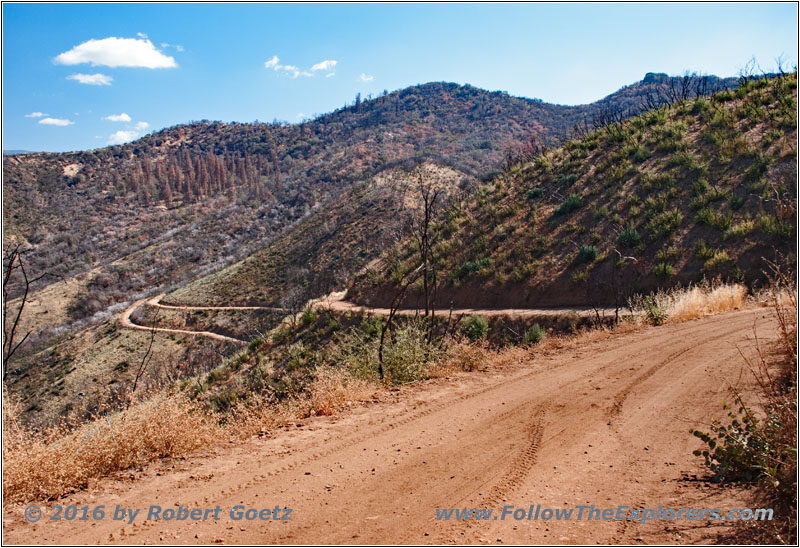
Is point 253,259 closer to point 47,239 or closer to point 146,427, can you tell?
point 47,239

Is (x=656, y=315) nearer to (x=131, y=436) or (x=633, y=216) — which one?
(x=131, y=436)

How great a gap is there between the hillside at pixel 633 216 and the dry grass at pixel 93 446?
12337mm

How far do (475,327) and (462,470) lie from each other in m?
13.4

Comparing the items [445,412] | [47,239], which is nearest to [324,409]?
[445,412]

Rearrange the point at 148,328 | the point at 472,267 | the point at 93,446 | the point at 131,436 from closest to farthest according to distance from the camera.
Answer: the point at 93,446
the point at 131,436
the point at 472,267
the point at 148,328

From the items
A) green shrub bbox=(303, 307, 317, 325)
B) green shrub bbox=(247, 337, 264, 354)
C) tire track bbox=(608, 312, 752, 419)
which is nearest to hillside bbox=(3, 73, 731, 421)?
green shrub bbox=(247, 337, 264, 354)

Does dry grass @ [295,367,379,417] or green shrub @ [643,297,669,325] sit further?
green shrub @ [643,297,669,325]

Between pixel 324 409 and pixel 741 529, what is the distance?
487cm

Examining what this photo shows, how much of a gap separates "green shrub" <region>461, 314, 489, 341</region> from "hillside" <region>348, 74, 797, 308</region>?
A: 2.47 metres

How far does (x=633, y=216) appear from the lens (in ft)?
68.0

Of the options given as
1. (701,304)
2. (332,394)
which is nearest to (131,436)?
(332,394)

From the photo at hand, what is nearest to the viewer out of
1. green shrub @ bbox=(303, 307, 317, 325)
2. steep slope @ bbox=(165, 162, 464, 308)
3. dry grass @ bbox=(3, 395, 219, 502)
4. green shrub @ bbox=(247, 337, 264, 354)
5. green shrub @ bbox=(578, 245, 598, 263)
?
dry grass @ bbox=(3, 395, 219, 502)

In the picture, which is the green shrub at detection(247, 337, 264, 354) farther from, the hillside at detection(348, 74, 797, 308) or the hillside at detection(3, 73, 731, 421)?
the hillside at detection(348, 74, 797, 308)

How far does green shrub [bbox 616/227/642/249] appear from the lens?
62.6ft
